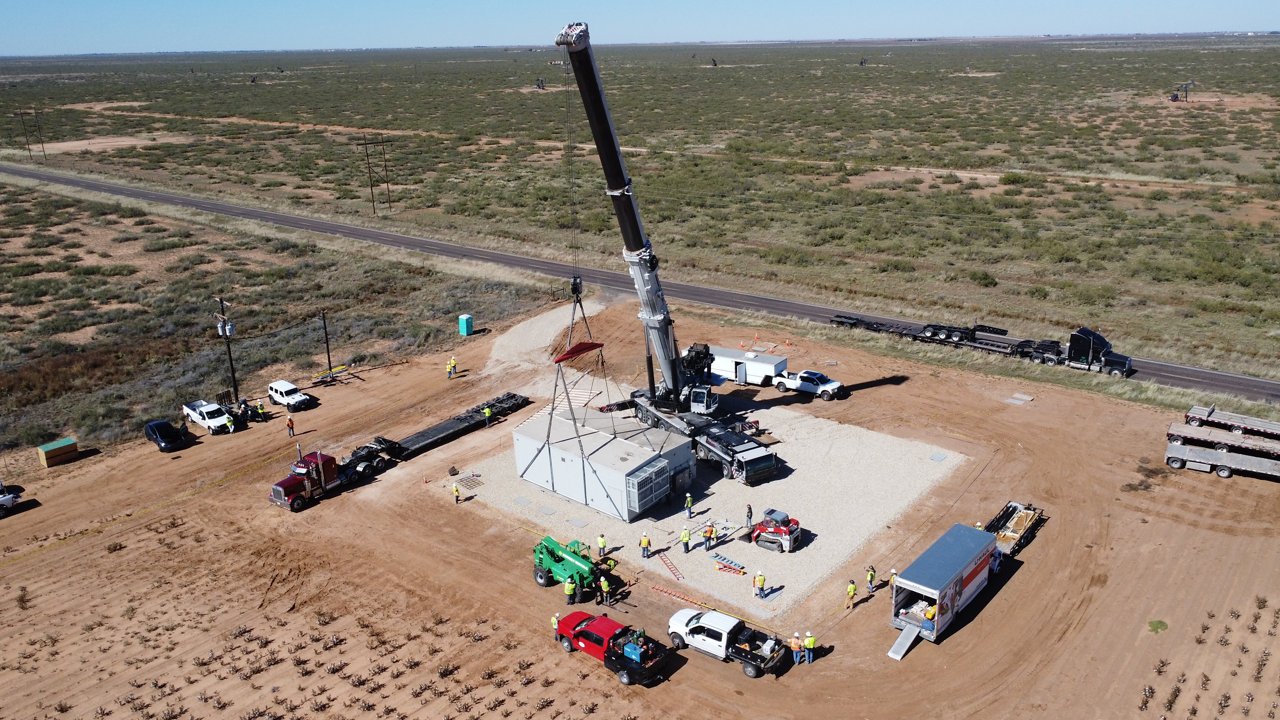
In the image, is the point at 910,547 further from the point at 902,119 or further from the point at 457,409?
the point at 902,119

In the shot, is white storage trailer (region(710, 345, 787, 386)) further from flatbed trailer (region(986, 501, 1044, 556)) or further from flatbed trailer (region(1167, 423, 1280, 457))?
flatbed trailer (region(1167, 423, 1280, 457))

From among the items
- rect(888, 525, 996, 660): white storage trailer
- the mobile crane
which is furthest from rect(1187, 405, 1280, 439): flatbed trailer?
the mobile crane

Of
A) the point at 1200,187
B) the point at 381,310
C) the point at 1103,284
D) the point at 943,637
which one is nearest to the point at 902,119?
the point at 1200,187

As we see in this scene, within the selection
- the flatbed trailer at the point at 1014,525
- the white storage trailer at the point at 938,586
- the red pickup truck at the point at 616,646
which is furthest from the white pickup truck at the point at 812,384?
the red pickup truck at the point at 616,646

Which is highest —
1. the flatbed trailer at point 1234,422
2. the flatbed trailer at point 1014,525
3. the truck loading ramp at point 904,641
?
the flatbed trailer at point 1234,422

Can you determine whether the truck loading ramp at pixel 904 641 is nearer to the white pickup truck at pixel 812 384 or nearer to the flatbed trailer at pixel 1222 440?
the flatbed trailer at pixel 1222 440

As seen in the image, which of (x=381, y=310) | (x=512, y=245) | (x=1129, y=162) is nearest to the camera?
(x=381, y=310)
